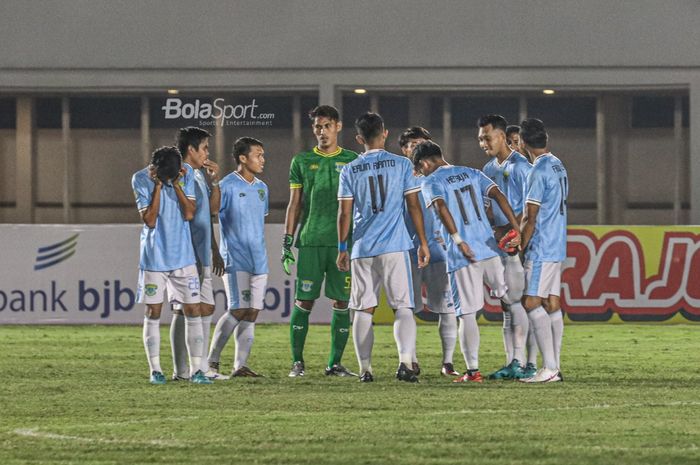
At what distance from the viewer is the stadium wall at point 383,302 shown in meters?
19.1

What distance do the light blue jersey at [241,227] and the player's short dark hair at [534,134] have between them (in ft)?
6.67

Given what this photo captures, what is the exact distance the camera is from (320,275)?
40.0 ft

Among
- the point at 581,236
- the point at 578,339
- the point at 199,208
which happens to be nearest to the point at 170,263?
the point at 199,208

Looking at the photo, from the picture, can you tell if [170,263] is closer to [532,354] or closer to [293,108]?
[532,354]

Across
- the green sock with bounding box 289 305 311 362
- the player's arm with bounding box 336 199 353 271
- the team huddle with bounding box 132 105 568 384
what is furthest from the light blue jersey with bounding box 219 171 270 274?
the player's arm with bounding box 336 199 353 271

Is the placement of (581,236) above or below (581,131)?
below

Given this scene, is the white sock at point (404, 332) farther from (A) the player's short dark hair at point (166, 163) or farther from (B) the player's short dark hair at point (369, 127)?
(A) the player's short dark hair at point (166, 163)

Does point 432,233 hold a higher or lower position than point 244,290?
higher

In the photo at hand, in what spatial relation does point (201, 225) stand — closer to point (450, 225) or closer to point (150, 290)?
point (150, 290)

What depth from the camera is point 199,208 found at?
38.5ft

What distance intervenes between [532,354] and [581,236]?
281 inches

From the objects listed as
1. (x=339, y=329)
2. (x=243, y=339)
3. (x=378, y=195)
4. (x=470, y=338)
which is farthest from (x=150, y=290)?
(x=470, y=338)

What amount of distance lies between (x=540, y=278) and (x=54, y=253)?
31.1ft

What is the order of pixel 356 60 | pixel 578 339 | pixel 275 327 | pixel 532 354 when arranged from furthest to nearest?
pixel 356 60 < pixel 275 327 < pixel 578 339 < pixel 532 354
